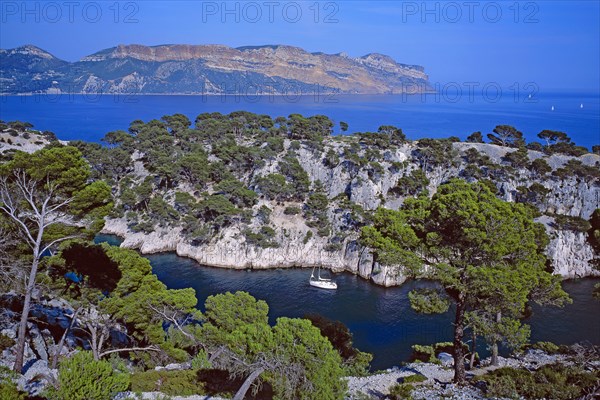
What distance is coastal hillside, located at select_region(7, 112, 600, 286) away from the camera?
4953 centimetres

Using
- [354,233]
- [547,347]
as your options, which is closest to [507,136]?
[354,233]

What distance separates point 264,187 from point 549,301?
41128 millimetres

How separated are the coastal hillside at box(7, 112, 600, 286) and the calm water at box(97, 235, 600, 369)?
230cm

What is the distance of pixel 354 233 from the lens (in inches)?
1996

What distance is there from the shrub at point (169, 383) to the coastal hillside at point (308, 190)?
27.8 m

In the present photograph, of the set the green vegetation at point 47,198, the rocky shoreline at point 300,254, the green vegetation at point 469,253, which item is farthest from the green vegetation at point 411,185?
the green vegetation at point 47,198

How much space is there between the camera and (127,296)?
2141 cm

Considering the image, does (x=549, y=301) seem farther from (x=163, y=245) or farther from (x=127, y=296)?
(x=163, y=245)

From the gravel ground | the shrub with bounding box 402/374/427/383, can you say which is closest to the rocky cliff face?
the gravel ground

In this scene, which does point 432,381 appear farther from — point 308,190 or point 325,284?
point 308,190

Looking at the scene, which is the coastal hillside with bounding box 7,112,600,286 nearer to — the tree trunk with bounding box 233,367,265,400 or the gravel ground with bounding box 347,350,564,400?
the gravel ground with bounding box 347,350,564,400

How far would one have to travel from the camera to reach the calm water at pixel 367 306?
33656 mm

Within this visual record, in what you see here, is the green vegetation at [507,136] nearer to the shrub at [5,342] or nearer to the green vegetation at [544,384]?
the green vegetation at [544,384]

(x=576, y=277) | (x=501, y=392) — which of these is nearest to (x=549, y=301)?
(x=501, y=392)
